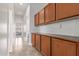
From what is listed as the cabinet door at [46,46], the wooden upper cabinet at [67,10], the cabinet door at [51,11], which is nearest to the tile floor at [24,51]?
the cabinet door at [46,46]

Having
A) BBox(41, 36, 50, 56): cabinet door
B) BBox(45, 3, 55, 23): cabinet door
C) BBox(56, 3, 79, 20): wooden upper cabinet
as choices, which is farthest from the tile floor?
BBox(56, 3, 79, 20): wooden upper cabinet

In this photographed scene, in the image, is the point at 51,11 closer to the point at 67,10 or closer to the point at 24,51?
the point at 67,10

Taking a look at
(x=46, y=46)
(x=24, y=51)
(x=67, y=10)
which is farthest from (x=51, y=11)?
(x=24, y=51)

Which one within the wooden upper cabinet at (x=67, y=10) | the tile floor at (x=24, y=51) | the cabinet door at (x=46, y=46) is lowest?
the tile floor at (x=24, y=51)

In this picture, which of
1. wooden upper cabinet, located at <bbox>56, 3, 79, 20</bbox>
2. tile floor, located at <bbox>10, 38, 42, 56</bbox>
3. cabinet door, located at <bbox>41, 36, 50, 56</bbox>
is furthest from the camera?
tile floor, located at <bbox>10, 38, 42, 56</bbox>

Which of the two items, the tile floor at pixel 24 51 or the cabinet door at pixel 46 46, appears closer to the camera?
the cabinet door at pixel 46 46

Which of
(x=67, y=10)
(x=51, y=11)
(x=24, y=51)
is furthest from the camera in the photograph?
(x=24, y=51)

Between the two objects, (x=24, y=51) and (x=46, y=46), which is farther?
(x=24, y=51)

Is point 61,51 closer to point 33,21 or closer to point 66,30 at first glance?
point 66,30

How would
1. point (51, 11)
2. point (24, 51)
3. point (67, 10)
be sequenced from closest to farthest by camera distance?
point (67, 10) → point (51, 11) → point (24, 51)

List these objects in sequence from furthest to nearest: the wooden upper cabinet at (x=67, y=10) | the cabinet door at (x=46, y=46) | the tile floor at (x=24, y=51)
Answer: the tile floor at (x=24, y=51) < the cabinet door at (x=46, y=46) < the wooden upper cabinet at (x=67, y=10)

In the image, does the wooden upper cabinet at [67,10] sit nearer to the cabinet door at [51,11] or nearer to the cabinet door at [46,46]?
the cabinet door at [51,11]

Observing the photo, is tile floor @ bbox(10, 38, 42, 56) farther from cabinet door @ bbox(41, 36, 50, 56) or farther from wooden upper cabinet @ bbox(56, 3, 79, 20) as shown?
wooden upper cabinet @ bbox(56, 3, 79, 20)

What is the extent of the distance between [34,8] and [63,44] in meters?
5.32
